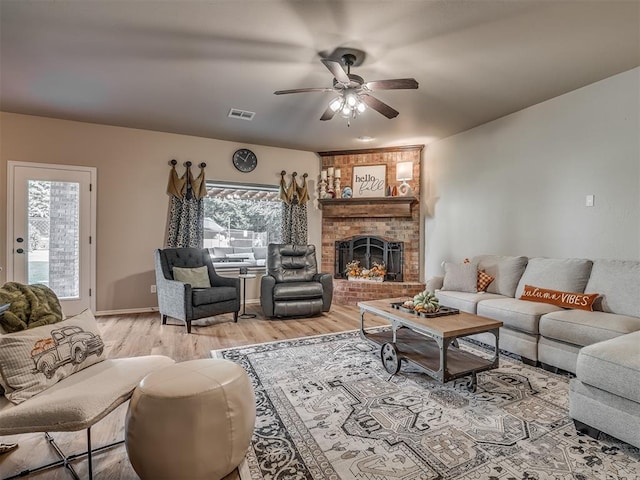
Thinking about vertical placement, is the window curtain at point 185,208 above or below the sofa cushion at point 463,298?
above

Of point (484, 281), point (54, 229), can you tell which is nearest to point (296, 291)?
point (484, 281)

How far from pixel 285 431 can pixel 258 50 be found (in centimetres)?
273

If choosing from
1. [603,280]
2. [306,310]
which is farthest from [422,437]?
[306,310]

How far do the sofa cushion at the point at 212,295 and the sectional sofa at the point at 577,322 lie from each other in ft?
8.20

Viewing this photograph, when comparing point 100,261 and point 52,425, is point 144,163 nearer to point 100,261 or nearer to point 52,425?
point 100,261

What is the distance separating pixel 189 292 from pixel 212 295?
0.95ft

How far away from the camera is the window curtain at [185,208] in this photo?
4.82 m

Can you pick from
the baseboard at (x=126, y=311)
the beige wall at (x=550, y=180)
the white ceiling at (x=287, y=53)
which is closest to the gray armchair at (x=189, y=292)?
the baseboard at (x=126, y=311)

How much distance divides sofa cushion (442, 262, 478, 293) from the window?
114 inches

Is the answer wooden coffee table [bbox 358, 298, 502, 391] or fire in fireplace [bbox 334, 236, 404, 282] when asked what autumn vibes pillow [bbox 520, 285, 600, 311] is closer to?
wooden coffee table [bbox 358, 298, 502, 391]

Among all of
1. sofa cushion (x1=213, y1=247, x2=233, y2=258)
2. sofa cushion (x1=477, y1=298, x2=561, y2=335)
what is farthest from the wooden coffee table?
sofa cushion (x1=213, y1=247, x2=233, y2=258)

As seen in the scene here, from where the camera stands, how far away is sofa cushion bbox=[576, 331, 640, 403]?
1.65 meters

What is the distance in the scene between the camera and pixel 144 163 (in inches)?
186

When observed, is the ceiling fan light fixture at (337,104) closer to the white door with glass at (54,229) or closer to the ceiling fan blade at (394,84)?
the ceiling fan blade at (394,84)
